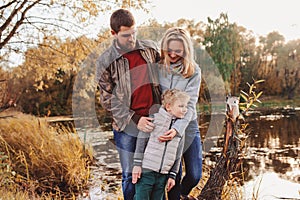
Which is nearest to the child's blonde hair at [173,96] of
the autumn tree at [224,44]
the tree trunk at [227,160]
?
the tree trunk at [227,160]

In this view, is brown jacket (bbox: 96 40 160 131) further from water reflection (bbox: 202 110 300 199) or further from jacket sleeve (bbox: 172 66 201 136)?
water reflection (bbox: 202 110 300 199)

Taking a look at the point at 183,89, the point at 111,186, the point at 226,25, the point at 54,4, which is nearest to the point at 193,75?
the point at 183,89

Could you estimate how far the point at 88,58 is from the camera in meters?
6.94

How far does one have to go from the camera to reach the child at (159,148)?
7.59 feet

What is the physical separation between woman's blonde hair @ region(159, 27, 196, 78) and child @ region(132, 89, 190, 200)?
0.14 meters

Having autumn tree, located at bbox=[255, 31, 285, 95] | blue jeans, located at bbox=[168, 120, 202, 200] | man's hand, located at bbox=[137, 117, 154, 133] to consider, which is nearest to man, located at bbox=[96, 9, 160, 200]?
man's hand, located at bbox=[137, 117, 154, 133]

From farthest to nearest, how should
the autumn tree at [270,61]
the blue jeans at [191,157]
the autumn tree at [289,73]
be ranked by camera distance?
1. the autumn tree at [289,73]
2. the autumn tree at [270,61]
3. the blue jeans at [191,157]

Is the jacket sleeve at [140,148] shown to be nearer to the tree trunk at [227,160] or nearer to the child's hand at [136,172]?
the child's hand at [136,172]

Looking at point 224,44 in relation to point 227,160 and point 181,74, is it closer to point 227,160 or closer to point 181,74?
point 227,160

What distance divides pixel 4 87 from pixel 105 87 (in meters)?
4.15

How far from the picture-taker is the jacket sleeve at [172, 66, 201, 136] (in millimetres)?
2334

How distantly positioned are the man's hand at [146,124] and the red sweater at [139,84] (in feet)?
0.13

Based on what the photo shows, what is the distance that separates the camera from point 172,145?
2334 millimetres

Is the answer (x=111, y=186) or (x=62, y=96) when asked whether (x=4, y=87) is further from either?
(x=62, y=96)
